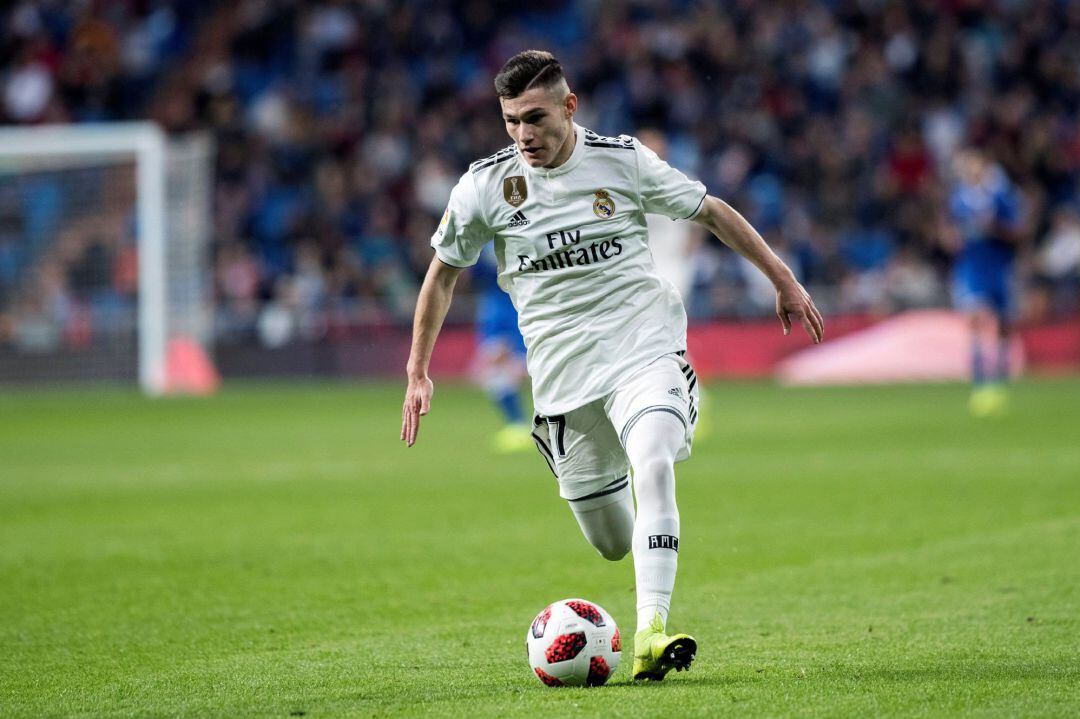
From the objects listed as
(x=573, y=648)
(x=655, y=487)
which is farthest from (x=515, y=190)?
Result: (x=573, y=648)

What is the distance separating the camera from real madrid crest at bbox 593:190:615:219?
227 inches

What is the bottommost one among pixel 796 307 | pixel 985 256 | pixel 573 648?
pixel 573 648

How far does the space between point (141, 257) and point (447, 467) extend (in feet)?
37.2

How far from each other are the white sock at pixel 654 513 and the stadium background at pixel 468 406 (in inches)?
12.6

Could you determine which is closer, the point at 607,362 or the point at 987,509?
the point at 607,362

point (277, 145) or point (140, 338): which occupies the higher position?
point (277, 145)

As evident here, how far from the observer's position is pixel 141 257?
76.1ft

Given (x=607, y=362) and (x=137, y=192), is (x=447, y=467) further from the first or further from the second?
(x=137, y=192)

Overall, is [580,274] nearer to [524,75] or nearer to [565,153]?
[565,153]

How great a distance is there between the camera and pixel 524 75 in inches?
218

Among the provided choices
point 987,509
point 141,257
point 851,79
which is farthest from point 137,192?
point 987,509

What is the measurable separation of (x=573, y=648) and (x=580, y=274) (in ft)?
4.53

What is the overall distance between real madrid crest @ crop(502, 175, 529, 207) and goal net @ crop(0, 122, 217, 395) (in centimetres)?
1796

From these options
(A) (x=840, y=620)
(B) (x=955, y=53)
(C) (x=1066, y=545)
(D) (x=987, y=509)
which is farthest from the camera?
(B) (x=955, y=53)
